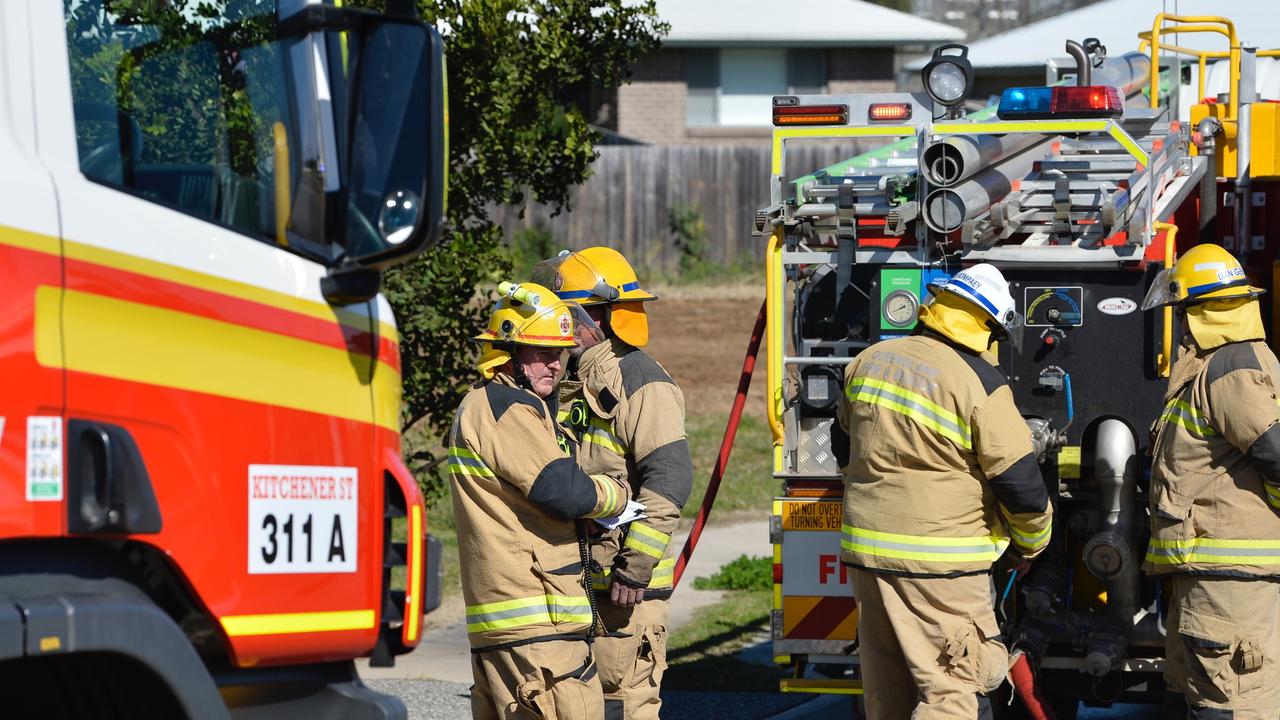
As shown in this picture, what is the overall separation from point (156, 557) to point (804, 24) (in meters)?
23.9

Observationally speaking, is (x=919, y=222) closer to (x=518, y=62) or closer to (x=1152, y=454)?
(x=1152, y=454)

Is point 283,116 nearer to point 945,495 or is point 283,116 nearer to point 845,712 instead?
point 945,495

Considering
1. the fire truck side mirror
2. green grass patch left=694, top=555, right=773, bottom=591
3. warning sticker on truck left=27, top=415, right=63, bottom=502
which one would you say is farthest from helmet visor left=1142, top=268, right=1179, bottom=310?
green grass patch left=694, top=555, right=773, bottom=591

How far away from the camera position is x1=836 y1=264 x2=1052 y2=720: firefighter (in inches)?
201

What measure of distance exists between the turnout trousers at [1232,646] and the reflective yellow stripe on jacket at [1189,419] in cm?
50

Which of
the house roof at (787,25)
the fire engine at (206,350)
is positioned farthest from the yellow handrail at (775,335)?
the house roof at (787,25)

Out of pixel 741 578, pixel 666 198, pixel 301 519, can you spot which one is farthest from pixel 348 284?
pixel 666 198

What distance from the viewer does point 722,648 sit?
895cm

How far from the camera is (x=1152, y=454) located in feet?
18.9

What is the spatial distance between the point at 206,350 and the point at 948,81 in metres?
3.80

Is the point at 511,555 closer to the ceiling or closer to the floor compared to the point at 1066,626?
closer to the ceiling

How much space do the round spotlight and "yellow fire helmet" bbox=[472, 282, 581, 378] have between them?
2145mm

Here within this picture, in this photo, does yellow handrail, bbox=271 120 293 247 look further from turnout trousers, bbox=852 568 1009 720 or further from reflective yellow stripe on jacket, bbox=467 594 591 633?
turnout trousers, bbox=852 568 1009 720

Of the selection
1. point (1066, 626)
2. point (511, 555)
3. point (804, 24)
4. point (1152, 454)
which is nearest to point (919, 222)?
point (1152, 454)
